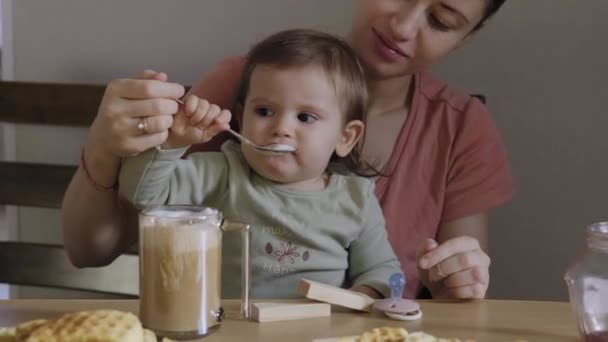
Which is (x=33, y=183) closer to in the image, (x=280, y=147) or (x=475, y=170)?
(x=280, y=147)

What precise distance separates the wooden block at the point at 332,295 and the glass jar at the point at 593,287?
9.5 inches

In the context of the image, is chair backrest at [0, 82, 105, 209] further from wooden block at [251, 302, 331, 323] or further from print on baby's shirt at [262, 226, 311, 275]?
wooden block at [251, 302, 331, 323]

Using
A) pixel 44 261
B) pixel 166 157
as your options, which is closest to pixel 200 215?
pixel 166 157

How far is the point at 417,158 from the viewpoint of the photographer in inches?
54.3

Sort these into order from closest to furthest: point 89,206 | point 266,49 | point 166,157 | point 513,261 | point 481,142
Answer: point 166,157, point 89,206, point 266,49, point 481,142, point 513,261

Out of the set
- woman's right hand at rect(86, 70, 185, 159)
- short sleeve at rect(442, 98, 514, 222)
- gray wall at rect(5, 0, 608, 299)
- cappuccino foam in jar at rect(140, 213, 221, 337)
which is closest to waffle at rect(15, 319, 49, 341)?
cappuccino foam in jar at rect(140, 213, 221, 337)

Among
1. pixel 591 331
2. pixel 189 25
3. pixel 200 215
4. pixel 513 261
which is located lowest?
pixel 513 261

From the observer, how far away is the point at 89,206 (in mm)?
1002

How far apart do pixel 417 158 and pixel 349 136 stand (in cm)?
25

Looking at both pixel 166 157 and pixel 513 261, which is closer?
pixel 166 157

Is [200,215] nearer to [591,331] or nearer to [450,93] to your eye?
[591,331]

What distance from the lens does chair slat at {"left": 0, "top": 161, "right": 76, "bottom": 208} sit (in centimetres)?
167

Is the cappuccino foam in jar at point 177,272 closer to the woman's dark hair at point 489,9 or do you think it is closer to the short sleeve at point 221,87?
the short sleeve at point 221,87

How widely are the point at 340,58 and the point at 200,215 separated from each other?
0.44 metres
